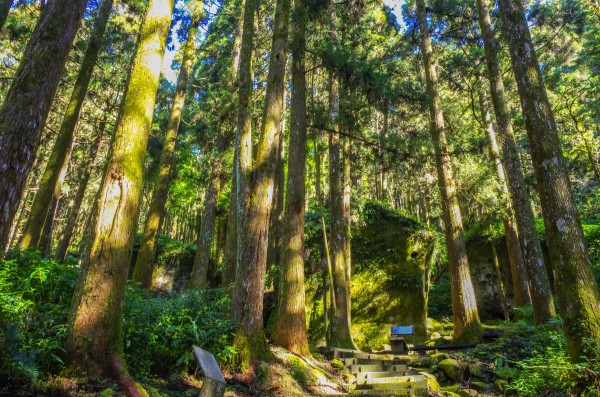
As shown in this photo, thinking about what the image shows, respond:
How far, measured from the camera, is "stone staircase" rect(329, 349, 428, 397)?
242 inches

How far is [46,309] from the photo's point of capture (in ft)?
15.3

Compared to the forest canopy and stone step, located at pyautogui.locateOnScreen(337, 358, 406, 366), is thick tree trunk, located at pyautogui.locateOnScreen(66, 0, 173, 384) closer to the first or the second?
the forest canopy

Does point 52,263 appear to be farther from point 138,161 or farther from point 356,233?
point 356,233

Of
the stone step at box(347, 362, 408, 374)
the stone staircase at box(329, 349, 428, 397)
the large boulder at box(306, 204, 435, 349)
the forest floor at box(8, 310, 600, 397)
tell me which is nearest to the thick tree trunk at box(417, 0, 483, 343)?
the forest floor at box(8, 310, 600, 397)

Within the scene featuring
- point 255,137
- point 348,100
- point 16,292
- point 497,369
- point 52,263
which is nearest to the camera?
point 16,292

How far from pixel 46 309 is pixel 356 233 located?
38.1 feet

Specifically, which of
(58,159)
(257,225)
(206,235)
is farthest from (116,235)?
(206,235)

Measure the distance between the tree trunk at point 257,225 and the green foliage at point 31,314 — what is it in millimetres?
2769

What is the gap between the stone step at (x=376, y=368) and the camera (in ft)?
26.3

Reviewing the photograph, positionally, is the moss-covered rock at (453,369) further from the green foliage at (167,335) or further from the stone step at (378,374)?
the green foliage at (167,335)

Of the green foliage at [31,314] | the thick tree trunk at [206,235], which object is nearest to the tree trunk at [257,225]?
the green foliage at [31,314]

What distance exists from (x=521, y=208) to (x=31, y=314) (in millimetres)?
11916

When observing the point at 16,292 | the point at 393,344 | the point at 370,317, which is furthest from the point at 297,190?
the point at 370,317

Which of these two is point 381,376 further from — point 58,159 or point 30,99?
point 58,159
